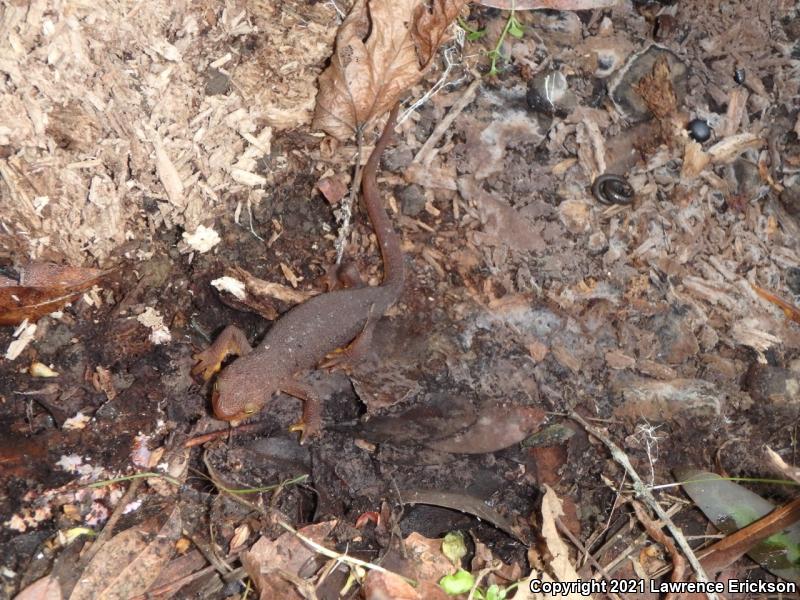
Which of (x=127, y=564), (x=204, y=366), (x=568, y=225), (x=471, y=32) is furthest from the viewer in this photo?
(x=471, y=32)

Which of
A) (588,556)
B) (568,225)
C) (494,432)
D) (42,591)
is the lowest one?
(588,556)

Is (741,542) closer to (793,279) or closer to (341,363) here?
(793,279)

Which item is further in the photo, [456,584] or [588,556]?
[588,556]

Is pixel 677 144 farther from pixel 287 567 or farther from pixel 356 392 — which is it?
pixel 287 567

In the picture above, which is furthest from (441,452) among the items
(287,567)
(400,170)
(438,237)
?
(400,170)

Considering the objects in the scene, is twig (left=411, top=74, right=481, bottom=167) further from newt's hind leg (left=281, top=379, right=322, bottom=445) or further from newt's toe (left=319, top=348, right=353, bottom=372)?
newt's hind leg (left=281, top=379, right=322, bottom=445)

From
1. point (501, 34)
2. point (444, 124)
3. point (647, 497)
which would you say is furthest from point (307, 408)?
point (501, 34)

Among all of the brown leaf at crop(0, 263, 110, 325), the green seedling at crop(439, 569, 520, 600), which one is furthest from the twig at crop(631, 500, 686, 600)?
the brown leaf at crop(0, 263, 110, 325)
